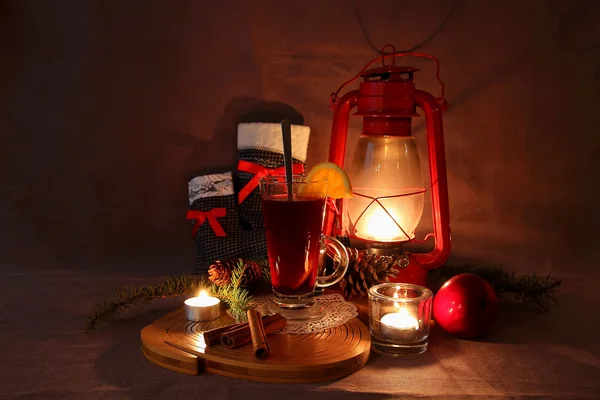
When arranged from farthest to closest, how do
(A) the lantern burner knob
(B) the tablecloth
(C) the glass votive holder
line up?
(A) the lantern burner knob, (C) the glass votive holder, (B) the tablecloth

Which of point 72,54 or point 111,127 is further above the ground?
point 72,54

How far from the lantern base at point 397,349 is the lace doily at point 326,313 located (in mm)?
81

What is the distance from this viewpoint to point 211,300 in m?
Answer: 1.12

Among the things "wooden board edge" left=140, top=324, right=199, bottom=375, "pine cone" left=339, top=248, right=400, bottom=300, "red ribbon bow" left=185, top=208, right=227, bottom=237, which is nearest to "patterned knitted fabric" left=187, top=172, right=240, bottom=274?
"red ribbon bow" left=185, top=208, right=227, bottom=237

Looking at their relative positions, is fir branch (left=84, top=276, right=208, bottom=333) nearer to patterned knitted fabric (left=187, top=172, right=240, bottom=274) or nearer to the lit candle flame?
patterned knitted fabric (left=187, top=172, right=240, bottom=274)

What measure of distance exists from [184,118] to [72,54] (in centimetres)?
31

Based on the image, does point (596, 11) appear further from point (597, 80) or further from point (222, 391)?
point (222, 391)

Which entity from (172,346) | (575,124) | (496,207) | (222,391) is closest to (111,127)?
(172,346)

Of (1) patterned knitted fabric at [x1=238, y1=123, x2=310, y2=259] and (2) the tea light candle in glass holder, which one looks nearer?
(2) the tea light candle in glass holder

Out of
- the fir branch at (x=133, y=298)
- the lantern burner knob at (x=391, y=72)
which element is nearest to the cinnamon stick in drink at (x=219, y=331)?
the fir branch at (x=133, y=298)

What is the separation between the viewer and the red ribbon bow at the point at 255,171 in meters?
1.48

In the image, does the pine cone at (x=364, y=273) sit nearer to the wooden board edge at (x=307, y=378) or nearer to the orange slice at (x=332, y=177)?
the orange slice at (x=332, y=177)

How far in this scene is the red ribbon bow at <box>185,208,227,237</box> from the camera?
1464 mm

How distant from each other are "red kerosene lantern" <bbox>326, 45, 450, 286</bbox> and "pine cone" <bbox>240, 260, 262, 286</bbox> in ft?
0.62
